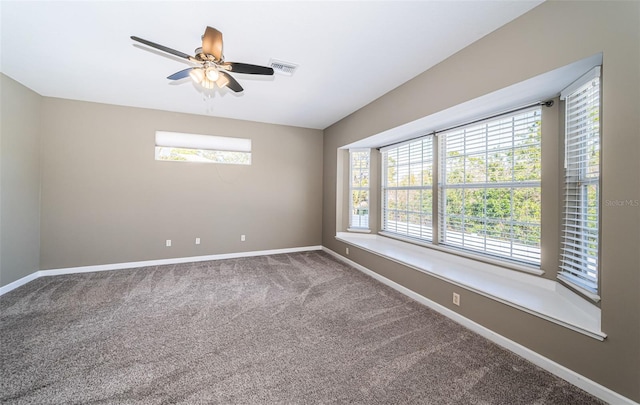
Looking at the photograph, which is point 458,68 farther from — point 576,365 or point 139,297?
point 139,297

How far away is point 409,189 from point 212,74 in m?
3.23

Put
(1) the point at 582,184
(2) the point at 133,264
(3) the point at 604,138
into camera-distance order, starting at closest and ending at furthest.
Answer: (3) the point at 604,138, (1) the point at 582,184, (2) the point at 133,264

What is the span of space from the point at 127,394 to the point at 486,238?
3.61 metres

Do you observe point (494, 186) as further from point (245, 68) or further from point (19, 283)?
point (19, 283)

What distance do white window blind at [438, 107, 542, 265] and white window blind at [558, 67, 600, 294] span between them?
0.27m

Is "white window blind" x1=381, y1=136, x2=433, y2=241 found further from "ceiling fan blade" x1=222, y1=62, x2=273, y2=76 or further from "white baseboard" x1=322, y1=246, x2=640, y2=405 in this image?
"ceiling fan blade" x1=222, y1=62, x2=273, y2=76

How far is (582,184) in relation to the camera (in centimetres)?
200

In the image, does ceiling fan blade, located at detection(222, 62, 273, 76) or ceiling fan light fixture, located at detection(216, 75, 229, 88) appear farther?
ceiling fan light fixture, located at detection(216, 75, 229, 88)

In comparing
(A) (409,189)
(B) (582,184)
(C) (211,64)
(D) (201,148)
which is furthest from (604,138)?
(D) (201,148)

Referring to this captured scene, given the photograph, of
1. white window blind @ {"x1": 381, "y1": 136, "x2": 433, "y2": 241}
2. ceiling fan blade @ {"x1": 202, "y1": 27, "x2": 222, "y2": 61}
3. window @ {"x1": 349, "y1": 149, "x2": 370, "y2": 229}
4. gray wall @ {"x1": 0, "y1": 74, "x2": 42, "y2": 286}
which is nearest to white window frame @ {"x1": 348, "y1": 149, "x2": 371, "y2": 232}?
window @ {"x1": 349, "y1": 149, "x2": 370, "y2": 229}

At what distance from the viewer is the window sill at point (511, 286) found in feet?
5.81

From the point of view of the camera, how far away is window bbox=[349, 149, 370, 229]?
16.1 ft

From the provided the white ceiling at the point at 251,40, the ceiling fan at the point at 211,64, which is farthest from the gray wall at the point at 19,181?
the ceiling fan at the point at 211,64

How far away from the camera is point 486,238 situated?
284cm
